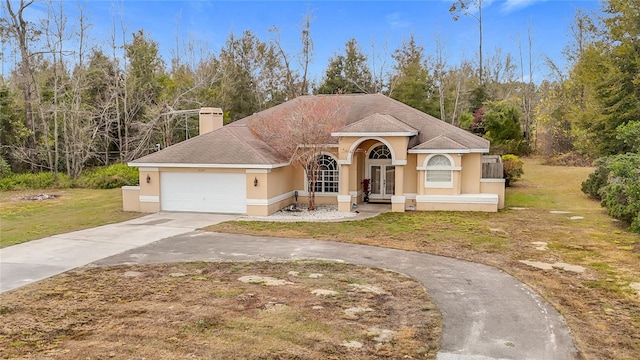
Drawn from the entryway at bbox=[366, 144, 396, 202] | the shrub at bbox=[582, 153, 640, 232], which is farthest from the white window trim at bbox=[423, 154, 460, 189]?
the shrub at bbox=[582, 153, 640, 232]

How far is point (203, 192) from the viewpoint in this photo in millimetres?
18953

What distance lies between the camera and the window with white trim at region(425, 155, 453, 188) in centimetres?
1880

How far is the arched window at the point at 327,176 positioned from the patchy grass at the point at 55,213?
807 centimetres

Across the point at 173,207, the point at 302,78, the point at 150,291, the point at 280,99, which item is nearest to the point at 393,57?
the point at 302,78

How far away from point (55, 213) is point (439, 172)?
16451 mm

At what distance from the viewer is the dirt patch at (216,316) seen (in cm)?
623

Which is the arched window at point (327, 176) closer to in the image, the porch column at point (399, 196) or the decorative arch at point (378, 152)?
the decorative arch at point (378, 152)

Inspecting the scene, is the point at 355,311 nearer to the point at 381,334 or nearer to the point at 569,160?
the point at 381,334

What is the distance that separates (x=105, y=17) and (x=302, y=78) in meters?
18.7

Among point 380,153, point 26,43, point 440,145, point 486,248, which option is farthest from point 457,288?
point 26,43

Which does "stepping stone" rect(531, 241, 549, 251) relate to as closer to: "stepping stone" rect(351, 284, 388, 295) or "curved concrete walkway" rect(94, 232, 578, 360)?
"curved concrete walkway" rect(94, 232, 578, 360)

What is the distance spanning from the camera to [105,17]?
3353cm

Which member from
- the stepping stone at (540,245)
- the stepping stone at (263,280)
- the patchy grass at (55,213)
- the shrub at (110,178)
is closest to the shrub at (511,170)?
the stepping stone at (540,245)

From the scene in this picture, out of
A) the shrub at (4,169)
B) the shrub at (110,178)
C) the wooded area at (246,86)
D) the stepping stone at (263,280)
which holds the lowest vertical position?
the stepping stone at (263,280)
